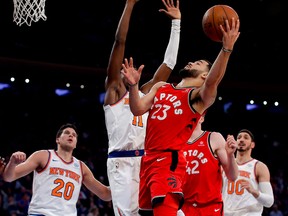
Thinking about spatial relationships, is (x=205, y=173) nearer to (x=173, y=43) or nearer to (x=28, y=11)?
(x=173, y=43)

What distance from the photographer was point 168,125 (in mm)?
4559

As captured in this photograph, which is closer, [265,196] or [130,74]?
[130,74]

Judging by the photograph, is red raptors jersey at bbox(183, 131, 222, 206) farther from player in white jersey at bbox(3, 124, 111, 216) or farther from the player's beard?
the player's beard

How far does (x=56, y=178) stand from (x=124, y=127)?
4.53ft

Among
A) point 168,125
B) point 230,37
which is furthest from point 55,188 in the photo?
point 230,37

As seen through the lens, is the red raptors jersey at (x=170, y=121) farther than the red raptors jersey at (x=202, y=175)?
No

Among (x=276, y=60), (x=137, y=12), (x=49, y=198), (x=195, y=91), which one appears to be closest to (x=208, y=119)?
(x=276, y=60)

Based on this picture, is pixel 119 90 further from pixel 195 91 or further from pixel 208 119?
pixel 208 119

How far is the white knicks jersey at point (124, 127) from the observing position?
5137 millimetres

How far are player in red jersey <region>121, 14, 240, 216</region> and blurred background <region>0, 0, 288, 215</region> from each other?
27.7 ft

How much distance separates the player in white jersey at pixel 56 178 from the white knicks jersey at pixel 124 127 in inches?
44.6

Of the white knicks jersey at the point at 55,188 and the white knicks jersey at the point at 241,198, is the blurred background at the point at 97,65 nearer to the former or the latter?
A: the white knicks jersey at the point at 241,198

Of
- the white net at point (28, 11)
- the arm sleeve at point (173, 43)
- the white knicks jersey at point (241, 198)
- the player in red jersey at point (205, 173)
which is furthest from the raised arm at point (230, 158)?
the white net at point (28, 11)

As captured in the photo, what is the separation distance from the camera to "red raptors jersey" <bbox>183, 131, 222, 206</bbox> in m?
5.39
